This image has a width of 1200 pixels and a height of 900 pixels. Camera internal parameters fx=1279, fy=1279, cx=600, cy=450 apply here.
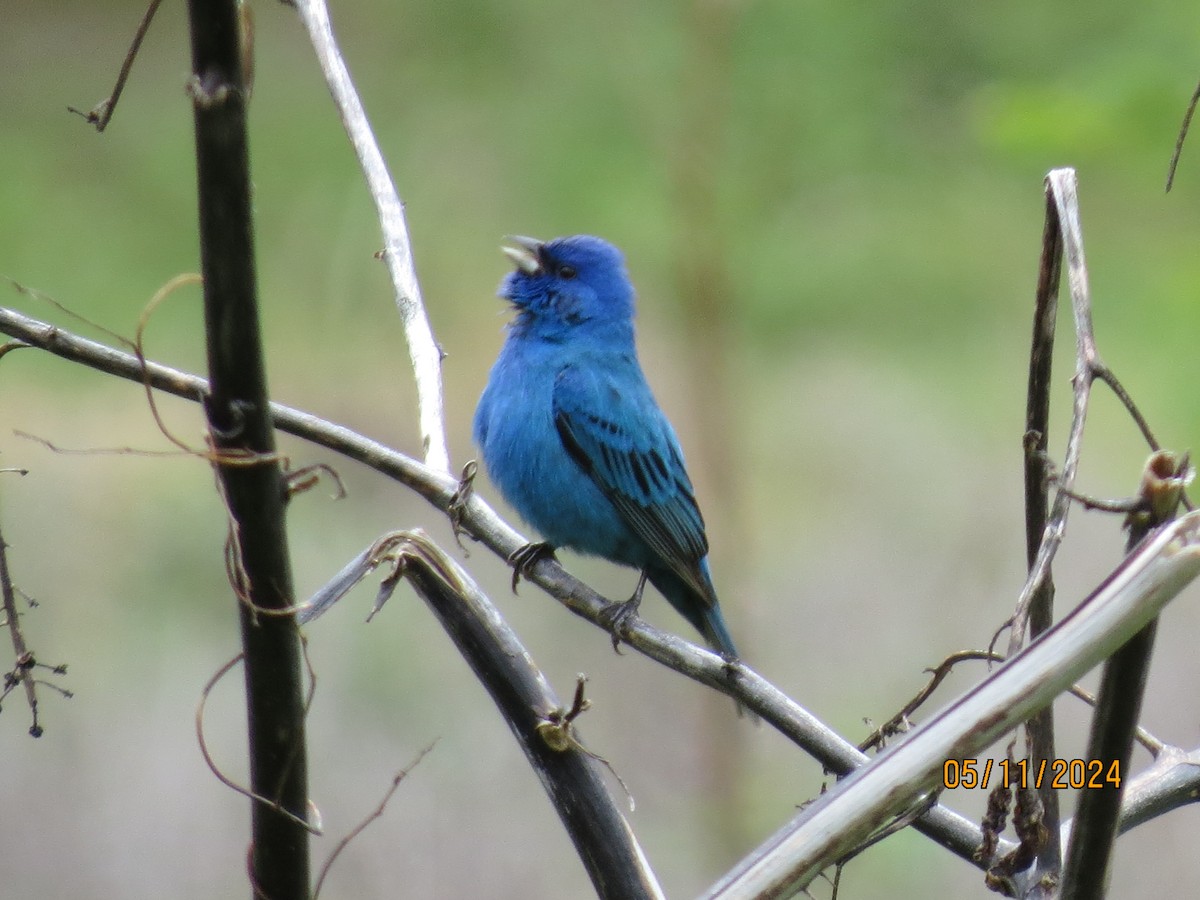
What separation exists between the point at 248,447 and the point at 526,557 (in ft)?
7.07

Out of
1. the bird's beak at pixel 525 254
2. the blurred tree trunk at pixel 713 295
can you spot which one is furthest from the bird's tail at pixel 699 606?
the bird's beak at pixel 525 254

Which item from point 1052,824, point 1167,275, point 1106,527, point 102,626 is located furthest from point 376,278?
point 1052,824

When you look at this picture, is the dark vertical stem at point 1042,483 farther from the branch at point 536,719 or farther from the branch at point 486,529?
the branch at point 536,719

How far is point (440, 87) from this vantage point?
6969 mm

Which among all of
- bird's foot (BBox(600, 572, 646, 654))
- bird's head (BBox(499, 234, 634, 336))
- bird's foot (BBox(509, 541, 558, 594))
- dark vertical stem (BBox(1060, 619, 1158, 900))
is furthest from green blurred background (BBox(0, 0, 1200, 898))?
dark vertical stem (BBox(1060, 619, 1158, 900))

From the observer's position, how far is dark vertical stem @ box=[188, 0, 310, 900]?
3.12 ft

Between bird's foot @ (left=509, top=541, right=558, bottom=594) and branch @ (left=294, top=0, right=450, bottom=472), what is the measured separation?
311mm

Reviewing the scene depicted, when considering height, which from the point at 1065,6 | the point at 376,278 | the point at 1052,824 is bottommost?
the point at 1052,824

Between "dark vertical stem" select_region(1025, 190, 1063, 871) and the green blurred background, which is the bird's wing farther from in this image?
"dark vertical stem" select_region(1025, 190, 1063, 871)

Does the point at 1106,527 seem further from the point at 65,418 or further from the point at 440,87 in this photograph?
the point at 65,418

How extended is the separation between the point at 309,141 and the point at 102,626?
2.96 m

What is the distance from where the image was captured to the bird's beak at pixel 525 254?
4.59 metres

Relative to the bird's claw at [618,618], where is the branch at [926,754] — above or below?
below

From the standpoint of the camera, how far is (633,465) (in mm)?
4309
